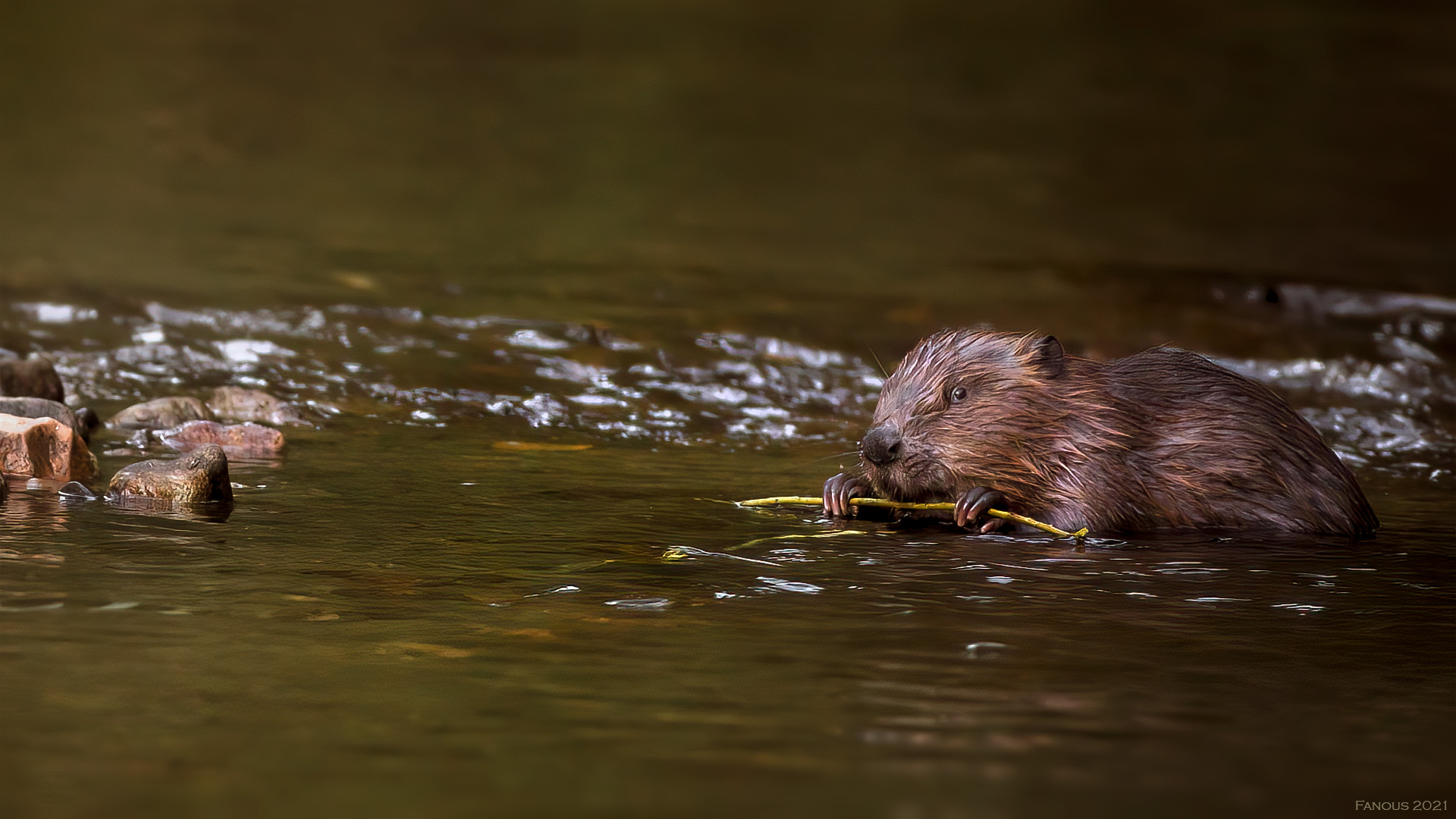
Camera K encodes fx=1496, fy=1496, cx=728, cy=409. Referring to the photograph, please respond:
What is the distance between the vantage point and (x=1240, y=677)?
3.11 metres

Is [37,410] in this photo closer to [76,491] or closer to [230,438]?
[230,438]

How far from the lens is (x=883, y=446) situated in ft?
17.2

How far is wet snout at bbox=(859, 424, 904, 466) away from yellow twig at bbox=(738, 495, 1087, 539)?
0.16m

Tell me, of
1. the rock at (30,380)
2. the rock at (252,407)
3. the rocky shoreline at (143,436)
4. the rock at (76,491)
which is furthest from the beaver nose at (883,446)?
the rock at (30,380)

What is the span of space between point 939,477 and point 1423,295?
7.13 metres

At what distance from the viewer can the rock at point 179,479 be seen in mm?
5113

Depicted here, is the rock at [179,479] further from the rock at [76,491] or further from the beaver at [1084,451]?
the beaver at [1084,451]

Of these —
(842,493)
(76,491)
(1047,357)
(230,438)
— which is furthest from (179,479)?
(1047,357)

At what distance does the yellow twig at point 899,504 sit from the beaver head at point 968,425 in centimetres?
5

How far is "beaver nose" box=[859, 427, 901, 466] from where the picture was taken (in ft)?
17.2

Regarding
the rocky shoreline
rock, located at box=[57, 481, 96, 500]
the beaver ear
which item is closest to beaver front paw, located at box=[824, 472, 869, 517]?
the beaver ear

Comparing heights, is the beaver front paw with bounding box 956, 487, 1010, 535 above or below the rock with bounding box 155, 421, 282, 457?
below

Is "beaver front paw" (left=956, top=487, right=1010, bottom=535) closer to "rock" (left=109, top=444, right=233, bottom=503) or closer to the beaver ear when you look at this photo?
the beaver ear

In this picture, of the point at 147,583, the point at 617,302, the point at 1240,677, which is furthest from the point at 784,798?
the point at 617,302
